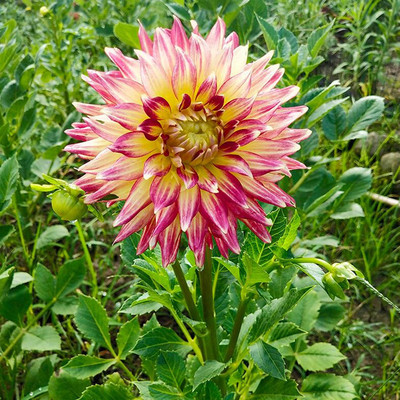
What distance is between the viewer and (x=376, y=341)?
172cm

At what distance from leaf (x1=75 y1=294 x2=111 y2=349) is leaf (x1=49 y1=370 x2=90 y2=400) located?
12 cm

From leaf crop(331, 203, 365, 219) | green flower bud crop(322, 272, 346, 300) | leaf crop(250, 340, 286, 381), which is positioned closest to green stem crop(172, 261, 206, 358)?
leaf crop(250, 340, 286, 381)

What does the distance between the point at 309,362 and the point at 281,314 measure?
515 millimetres

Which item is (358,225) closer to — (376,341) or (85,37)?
(376,341)

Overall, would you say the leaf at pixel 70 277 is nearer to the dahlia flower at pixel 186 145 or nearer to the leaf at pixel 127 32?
the leaf at pixel 127 32

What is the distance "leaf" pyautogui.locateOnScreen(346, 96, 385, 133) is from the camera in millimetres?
1474

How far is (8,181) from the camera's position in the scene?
4.06ft

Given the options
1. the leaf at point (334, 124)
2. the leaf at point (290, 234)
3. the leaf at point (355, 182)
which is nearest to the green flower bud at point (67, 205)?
the leaf at point (290, 234)

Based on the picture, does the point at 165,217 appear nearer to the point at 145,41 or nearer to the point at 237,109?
the point at 237,109

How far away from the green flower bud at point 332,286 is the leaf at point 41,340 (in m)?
0.91

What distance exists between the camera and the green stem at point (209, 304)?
0.85 metres

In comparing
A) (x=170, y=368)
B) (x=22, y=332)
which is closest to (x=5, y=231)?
(x=22, y=332)

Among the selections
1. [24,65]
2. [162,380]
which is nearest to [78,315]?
[162,380]

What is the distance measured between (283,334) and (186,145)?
46 centimetres
